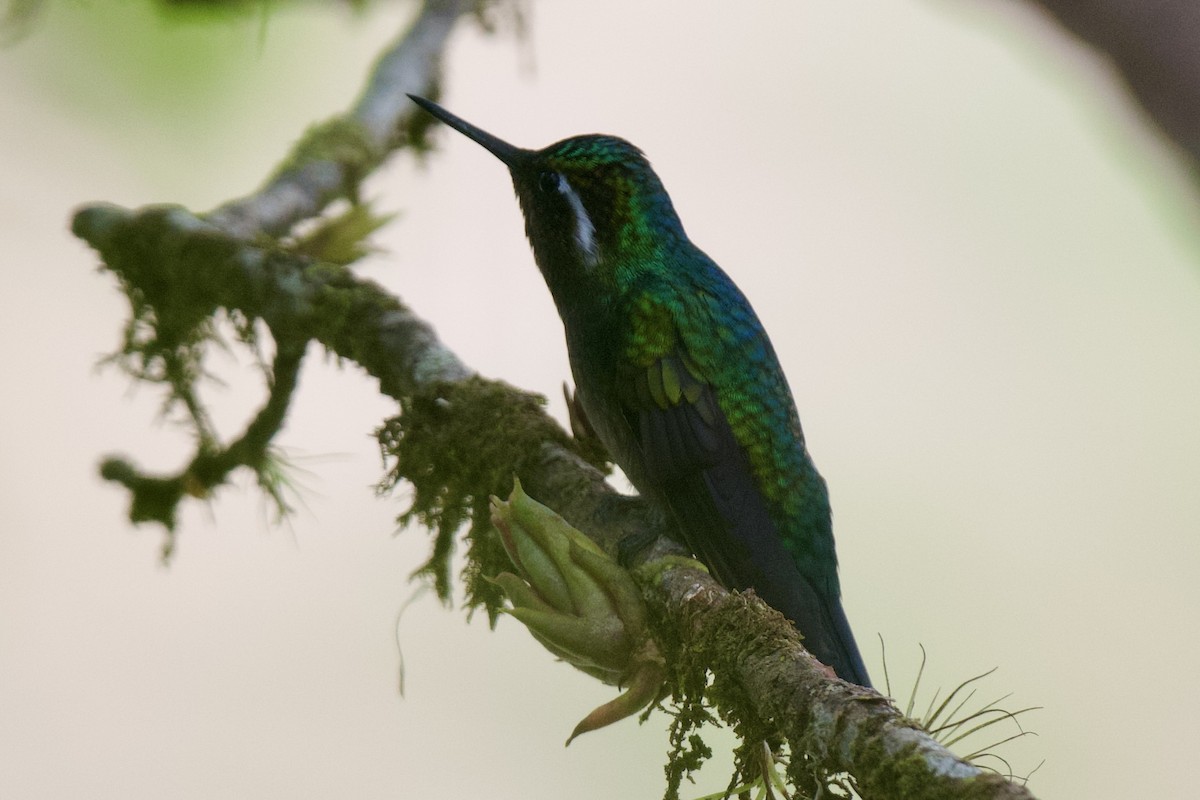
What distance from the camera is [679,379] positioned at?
389cm

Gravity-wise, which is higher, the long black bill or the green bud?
the long black bill

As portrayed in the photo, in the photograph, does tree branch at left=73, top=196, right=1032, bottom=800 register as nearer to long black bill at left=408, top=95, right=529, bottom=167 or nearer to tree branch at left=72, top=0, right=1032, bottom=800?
tree branch at left=72, top=0, right=1032, bottom=800

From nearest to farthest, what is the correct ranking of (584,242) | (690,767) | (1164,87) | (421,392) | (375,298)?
(1164,87) → (690,767) → (421,392) → (375,298) → (584,242)

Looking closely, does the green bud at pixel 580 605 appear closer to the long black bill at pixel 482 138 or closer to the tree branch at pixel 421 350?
the tree branch at pixel 421 350

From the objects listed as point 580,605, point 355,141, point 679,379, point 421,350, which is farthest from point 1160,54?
point 355,141

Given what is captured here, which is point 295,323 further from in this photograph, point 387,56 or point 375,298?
point 387,56

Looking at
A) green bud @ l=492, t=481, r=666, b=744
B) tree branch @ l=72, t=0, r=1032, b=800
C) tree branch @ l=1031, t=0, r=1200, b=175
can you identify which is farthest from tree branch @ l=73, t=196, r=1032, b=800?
tree branch @ l=1031, t=0, r=1200, b=175

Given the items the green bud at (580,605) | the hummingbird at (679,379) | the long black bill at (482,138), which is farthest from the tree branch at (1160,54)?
the long black bill at (482,138)

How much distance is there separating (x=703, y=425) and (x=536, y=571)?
1263mm

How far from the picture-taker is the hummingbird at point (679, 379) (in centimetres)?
365

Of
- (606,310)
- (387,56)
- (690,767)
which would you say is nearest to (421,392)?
(606,310)

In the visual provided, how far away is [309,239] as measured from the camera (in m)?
4.34

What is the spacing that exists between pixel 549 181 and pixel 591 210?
0.68 ft

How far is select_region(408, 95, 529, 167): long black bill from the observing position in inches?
167
